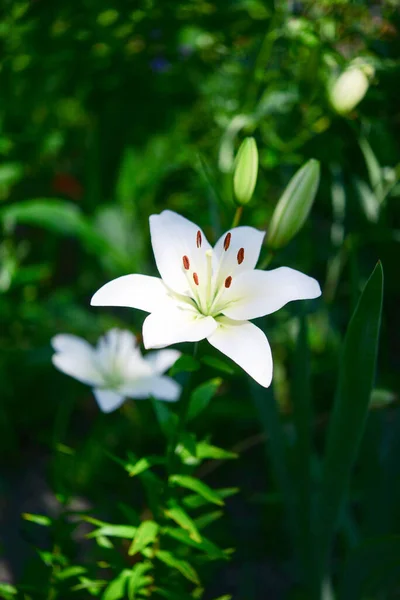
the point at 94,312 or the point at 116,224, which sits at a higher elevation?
the point at 116,224

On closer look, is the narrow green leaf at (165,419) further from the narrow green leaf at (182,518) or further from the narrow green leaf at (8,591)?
the narrow green leaf at (8,591)

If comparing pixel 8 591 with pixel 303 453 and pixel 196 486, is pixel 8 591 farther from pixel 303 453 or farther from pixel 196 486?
pixel 303 453

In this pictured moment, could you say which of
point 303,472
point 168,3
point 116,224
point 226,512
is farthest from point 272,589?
point 168,3

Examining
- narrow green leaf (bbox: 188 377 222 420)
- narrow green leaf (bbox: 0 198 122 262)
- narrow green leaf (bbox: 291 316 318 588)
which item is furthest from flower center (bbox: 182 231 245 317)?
narrow green leaf (bbox: 0 198 122 262)

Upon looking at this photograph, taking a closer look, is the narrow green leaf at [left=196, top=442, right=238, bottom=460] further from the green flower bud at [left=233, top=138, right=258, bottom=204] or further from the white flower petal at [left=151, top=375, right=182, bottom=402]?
the green flower bud at [left=233, top=138, right=258, bottom=204]

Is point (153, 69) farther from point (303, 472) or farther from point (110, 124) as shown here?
point (303, 472)

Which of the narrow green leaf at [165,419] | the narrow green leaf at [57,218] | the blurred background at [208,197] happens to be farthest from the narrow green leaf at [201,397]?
the narrow green leaf at [57,218]
